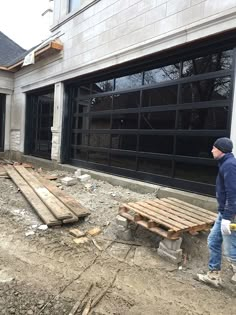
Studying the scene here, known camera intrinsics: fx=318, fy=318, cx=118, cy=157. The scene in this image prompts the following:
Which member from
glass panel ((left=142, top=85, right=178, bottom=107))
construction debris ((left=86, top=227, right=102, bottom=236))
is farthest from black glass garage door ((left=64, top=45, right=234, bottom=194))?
construction debris ((left=86, top=227, right=102, bottom=236))

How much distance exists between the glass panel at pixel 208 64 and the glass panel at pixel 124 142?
190 cm

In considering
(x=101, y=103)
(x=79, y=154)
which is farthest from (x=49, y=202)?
(x=79, y=154)

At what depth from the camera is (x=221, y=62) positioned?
5410mm

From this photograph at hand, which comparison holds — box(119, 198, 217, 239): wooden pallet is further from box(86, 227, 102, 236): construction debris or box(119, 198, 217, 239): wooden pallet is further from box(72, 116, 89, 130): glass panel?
box(72, 116, 89, 130): glass panel

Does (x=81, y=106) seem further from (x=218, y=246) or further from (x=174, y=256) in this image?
(x=218, y=246)

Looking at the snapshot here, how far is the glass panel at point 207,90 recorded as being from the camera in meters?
5.33

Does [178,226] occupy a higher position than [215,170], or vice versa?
[215,170]

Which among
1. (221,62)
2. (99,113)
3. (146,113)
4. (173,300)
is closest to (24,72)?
(99,113)

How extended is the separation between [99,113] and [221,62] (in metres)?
3.76

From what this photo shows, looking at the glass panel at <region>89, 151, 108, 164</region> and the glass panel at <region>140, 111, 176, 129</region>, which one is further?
the glass panel at <region>89, 151, 108, 164</region>

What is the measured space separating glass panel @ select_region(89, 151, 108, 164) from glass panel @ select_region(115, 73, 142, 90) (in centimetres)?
174

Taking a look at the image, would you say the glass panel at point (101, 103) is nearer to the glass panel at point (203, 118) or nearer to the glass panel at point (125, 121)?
the glass panel at point (125, 121)

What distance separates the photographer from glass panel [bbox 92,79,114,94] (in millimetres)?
8062

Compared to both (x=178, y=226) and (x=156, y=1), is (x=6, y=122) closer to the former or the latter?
(x=156, y=1)
